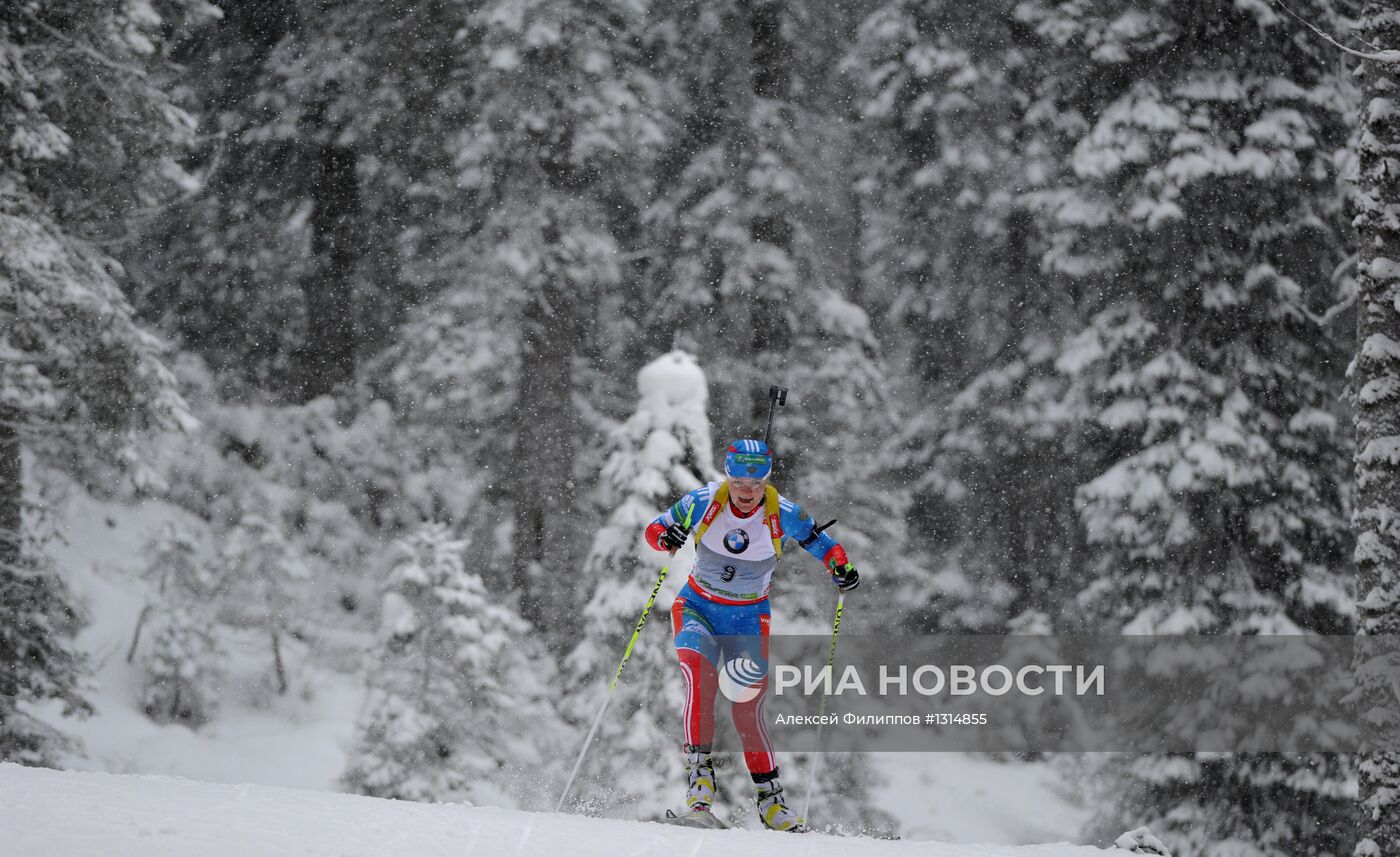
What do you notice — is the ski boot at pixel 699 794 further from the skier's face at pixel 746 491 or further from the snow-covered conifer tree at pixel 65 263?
the snow-covered conifer tree at pixel 65 263

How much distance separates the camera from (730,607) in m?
7.36

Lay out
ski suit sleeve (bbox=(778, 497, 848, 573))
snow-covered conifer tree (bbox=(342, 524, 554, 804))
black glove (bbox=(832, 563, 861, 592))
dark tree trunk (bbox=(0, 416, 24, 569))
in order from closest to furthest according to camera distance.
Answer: ski suit sleeve (bbox=(778, 497, 848, 573)), black glove (bbox=(832, 563, 861, 592)), dark tree trunk (bbox=(0, 416, 24, 569)), snow-covered conifer tree (bbox=(342, 524, 554, 804))

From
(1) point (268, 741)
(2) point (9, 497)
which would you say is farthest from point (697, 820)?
(1) point (268, 741)

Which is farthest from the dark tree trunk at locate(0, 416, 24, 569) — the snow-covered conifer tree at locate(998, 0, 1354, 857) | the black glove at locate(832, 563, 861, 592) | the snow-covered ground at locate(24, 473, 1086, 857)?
the snow-covered conifer tree at locate(998, 0, 1354, 857)

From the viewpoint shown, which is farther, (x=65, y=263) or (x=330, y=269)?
(x=330, y=269)

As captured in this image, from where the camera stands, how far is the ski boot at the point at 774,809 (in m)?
7.23

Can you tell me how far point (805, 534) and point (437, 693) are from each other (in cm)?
742

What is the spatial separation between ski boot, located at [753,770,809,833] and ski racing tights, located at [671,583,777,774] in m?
0.08

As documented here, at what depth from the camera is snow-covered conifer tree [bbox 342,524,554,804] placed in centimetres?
1323

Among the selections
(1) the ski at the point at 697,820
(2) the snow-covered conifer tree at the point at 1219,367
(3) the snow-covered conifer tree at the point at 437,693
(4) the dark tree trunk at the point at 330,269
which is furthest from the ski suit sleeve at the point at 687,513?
(4) the dark tree trunk at the point at 330,269

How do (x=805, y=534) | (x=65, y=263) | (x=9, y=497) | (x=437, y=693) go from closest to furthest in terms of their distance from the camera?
1. (x=805, y=534)
2. (x=65, y=263)
3. (x=9, y=497)
4. (x=437, y=693)

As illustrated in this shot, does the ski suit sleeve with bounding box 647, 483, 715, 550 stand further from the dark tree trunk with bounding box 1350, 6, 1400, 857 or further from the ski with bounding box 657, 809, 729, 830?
the dark tree trunk with bounding box 1350, 6, 1400, 857

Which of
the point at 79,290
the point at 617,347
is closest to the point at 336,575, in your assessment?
the point at 617,347

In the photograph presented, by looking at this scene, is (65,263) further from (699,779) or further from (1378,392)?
(1378,392)
